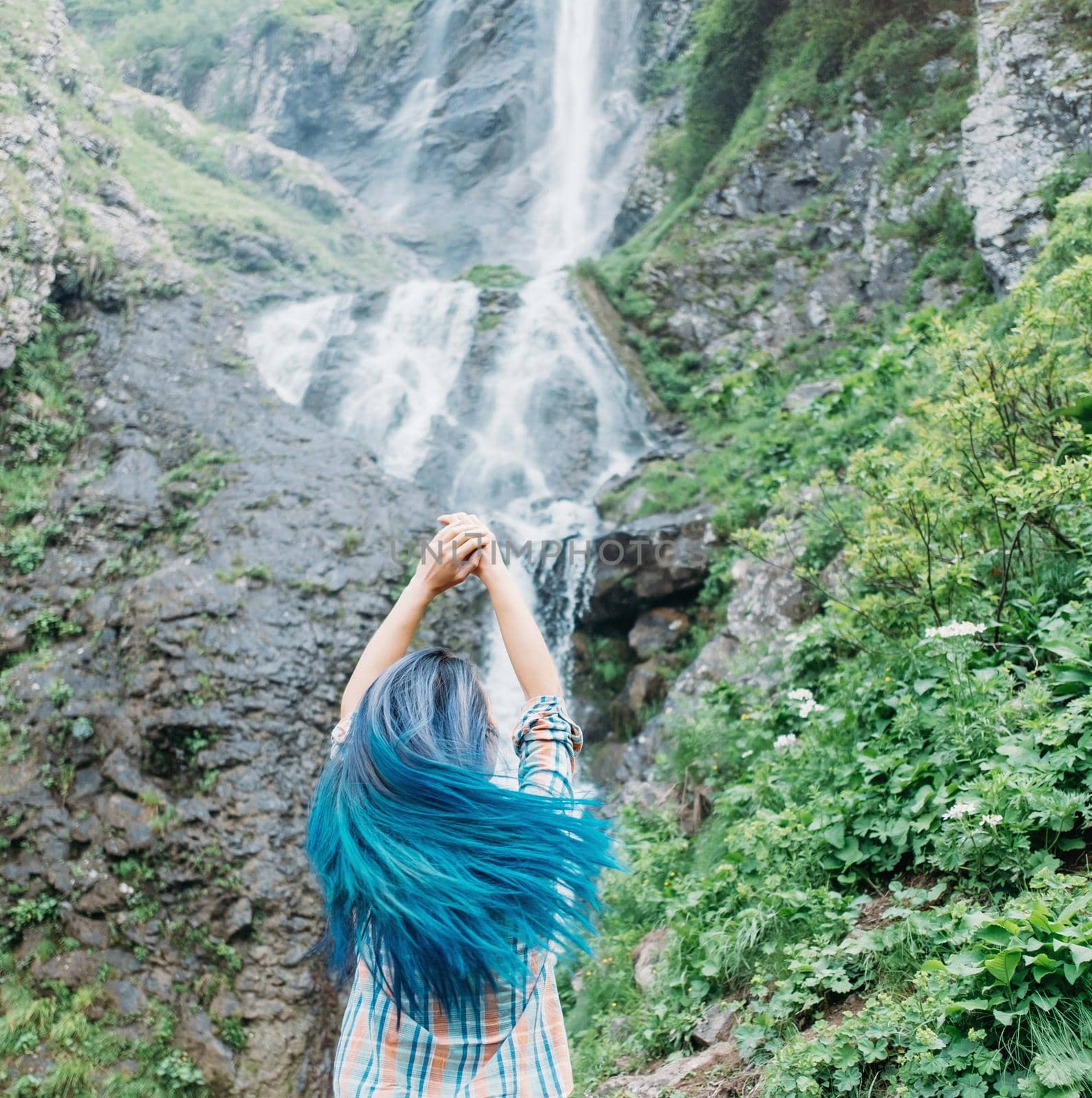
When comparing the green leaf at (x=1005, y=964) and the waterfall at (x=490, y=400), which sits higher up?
the waterfall at (x=490, y=400)

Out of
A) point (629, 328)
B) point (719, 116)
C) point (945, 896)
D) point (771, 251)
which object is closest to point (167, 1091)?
point (945, 896)

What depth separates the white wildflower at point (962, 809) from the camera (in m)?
2.60

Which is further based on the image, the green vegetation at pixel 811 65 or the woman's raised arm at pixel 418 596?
the green vegetation at pixel 811 65

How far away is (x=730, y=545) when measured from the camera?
32.9ft

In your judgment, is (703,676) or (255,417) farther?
(255,417)

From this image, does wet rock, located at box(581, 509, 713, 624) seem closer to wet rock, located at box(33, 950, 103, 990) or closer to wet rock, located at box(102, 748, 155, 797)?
wet rock, located at box(102, 748, 155, 797)

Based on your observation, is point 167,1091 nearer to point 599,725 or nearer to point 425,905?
point 599,725

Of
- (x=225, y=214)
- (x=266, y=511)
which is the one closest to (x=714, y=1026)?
(x=266, y=511)

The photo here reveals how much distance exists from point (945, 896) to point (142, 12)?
40.7m

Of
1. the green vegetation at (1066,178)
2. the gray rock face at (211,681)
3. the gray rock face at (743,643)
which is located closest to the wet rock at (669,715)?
the gray rock face at (743,643)

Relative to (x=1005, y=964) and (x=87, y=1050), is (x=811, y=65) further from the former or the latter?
(x=87, y=1050)

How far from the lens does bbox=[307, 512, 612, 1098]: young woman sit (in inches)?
47.8

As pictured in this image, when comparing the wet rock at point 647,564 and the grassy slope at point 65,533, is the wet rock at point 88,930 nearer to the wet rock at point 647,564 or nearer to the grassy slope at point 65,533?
the grassy slope at point 65,533

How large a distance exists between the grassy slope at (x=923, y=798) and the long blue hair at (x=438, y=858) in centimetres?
129
